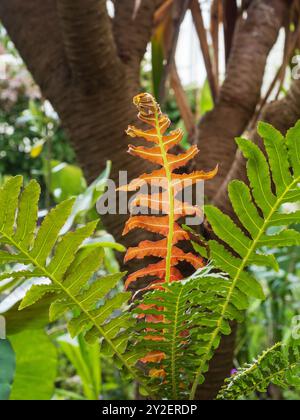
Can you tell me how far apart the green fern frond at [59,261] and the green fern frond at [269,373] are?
0.09 m

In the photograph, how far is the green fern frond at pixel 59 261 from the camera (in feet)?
1.37

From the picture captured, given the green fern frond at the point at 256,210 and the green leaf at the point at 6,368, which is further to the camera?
the green leaf at the point at 6,368

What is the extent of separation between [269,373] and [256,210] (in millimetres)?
126

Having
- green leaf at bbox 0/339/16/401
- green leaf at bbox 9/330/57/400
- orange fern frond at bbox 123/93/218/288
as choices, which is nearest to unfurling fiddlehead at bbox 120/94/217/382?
orange fern frond at bbox 123/93/218/288

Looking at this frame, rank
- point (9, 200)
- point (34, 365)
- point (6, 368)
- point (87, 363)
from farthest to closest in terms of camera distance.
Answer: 1. point (87, 363)
2. point (34, 365)
3. point (6, 368)
4. point (9, 200)

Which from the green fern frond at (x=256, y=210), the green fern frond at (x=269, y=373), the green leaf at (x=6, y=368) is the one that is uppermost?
the green fern frond at (x=256, y=210)

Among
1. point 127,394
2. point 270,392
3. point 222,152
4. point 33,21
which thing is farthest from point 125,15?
point 127,394

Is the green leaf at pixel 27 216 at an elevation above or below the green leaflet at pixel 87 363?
above

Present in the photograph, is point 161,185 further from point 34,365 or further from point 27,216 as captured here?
point 34,365

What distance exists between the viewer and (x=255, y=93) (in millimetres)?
1034

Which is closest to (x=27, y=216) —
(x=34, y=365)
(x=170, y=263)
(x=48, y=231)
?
(x=48, y=231)

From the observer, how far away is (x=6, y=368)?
63 centimetres

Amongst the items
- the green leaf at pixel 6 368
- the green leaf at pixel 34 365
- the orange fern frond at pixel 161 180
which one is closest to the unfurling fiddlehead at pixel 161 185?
the orange fern frond at pixel 161 180

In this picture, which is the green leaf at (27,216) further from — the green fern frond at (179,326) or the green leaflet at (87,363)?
the green leaflet at (87,363)
